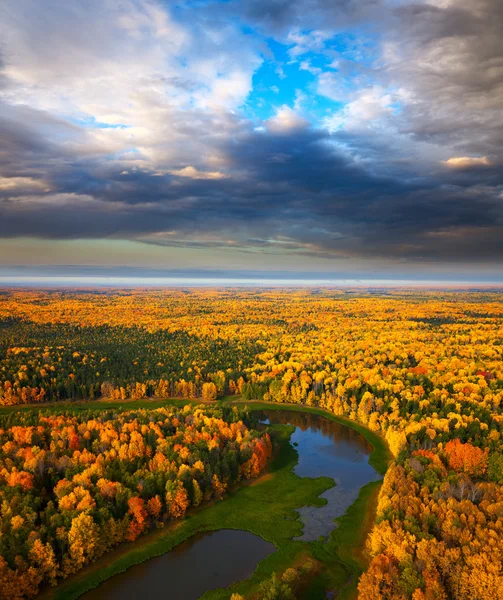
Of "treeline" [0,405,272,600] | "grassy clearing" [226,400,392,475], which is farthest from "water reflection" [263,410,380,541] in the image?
"treeline" [0,405,272,600]

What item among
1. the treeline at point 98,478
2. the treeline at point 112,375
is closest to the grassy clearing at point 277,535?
the treeline at point 98,478

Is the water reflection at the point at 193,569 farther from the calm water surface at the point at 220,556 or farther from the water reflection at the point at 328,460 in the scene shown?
the water reflection at the point at 328,460

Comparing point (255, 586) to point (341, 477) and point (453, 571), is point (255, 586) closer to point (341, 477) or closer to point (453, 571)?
point (453, 571)

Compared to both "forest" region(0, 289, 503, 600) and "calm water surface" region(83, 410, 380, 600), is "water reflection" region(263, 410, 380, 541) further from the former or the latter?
"forest" region(0, 289, 503, 600)

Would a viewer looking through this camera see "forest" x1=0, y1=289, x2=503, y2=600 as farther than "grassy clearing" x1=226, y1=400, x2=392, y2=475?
No

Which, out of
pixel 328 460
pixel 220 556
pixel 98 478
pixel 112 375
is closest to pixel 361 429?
pixel 328 460

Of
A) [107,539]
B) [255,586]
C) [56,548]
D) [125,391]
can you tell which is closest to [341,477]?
[255,586]

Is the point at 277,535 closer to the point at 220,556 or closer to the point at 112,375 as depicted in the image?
the point at 220,556
